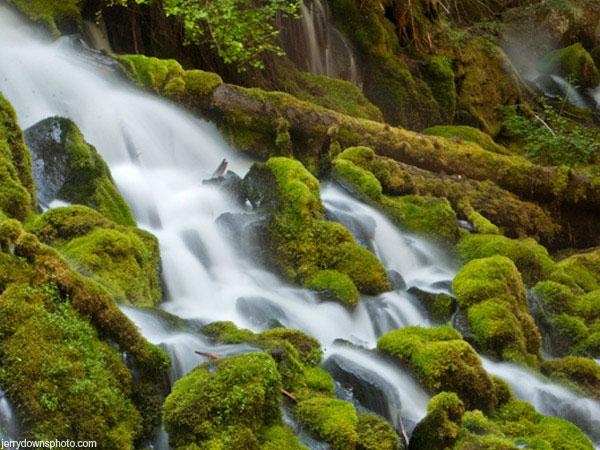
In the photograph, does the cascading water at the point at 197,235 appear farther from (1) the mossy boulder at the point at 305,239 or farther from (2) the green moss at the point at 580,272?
(2) the green moss at the point at 580,272

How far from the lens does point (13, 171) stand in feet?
19.8

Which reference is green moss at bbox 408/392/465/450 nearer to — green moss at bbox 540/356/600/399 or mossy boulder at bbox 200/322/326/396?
mossy boulder at bbox 200/322/326/396

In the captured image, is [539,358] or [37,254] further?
[539,358]

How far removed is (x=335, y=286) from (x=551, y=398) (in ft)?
7.23

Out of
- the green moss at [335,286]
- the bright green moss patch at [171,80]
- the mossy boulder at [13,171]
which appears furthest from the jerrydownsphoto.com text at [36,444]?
the bright green moss patch at [171,80]

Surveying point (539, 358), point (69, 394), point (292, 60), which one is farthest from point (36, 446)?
point (292, 60)

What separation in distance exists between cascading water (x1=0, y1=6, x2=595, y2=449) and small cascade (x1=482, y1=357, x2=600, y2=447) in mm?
48

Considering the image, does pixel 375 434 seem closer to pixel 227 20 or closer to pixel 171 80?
pixel 171 80

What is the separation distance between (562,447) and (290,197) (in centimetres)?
399

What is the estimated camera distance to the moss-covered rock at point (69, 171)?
7.02m

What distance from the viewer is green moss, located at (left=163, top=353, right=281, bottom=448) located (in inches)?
161

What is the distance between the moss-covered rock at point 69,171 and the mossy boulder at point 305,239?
1571 millimetres

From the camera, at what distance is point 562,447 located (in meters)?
5.25

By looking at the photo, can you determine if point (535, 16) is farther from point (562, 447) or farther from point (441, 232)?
point (562, 447)
